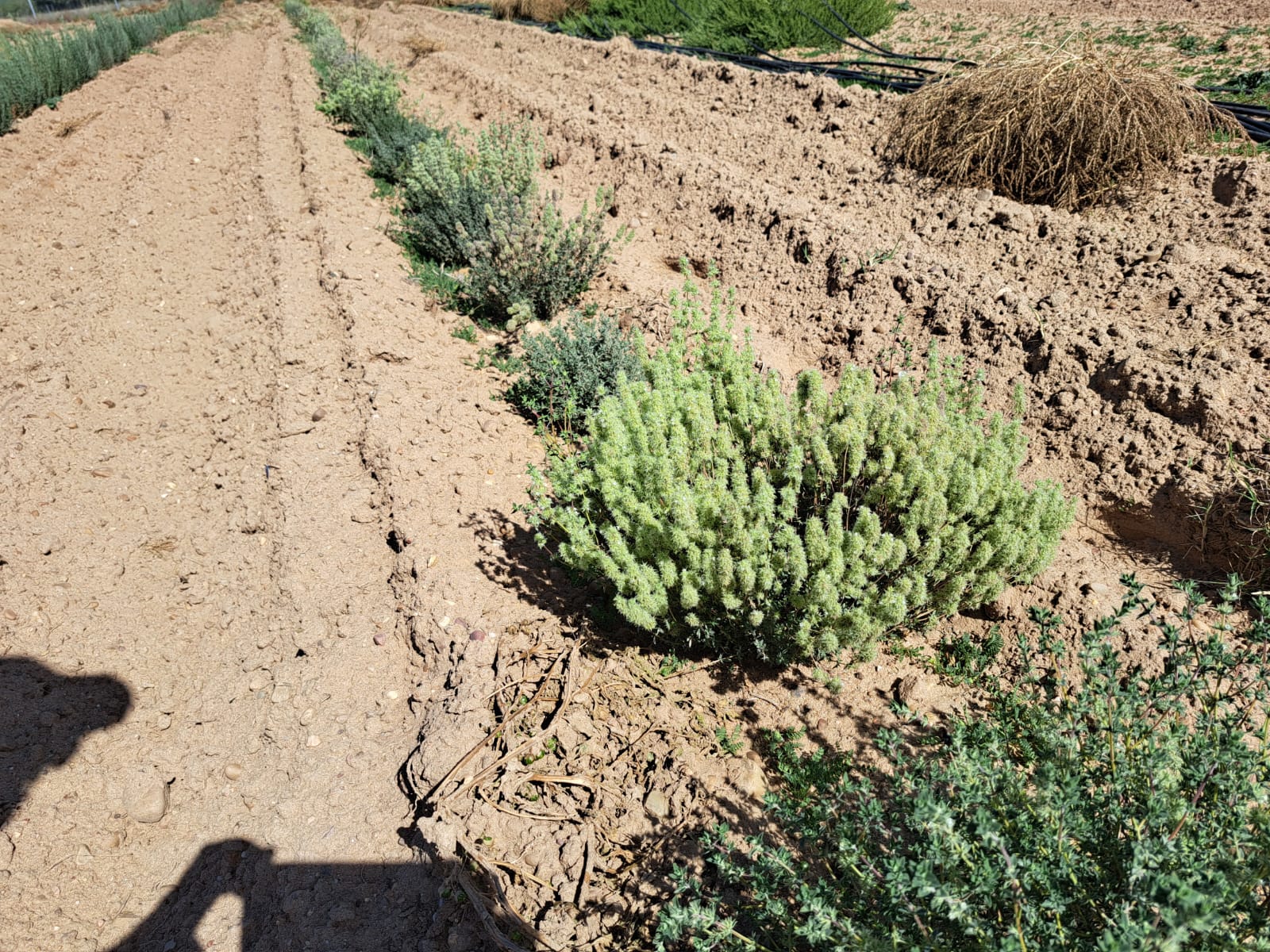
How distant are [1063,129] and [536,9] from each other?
1506 cm

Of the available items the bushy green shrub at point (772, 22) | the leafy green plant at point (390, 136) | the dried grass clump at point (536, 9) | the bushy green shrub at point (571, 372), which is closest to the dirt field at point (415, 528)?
the bushy green shrub at point (571, 372)

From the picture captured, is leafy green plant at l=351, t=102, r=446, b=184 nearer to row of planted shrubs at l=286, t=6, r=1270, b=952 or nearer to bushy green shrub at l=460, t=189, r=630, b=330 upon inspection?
bushy green shrub at l=460, t=189, r=630, b=330

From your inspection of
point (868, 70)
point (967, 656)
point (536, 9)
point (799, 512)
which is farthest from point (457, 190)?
point (536, 9)

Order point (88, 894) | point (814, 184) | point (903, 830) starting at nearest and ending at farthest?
point (903, 830), point (88, 894), point (814, 184)

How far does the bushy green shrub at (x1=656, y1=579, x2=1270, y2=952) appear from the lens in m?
1.24

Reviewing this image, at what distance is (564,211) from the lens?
618cm

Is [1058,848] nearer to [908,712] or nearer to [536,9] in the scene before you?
[908,712]

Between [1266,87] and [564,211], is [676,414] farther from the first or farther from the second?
[1266,87]

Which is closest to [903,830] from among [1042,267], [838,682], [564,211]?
[838,682]

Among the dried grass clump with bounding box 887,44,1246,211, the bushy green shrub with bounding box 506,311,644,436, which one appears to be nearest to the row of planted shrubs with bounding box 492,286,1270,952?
the bushy green shrub with bounding box 506,311,644,436

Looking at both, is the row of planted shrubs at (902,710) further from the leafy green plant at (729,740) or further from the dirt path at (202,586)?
the dirt path at (202,586)

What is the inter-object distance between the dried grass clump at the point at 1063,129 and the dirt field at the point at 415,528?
0.26m

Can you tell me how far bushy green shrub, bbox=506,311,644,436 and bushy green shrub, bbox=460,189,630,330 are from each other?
1.98 feet

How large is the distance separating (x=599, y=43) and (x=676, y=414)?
1048 cm
